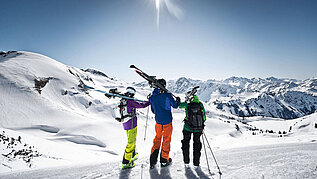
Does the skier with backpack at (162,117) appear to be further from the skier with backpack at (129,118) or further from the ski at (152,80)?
the skier with backpack at (129,118)

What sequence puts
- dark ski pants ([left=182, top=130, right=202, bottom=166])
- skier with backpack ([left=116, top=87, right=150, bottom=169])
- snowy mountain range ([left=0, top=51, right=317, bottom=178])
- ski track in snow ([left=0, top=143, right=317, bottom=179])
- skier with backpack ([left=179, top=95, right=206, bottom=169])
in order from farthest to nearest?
snowy mountain range ([left=0, top=51, right=317, bottom=178])
skier with backpack ([left=116, top=87, right=150, bottom=169])
skier with backpack ([left=179, top=95, right=206, bottom=169])
dark ski pants ([left=182, top=130, right=202, bottom=166])
ski track in snow ([left=0, top=143, right=317, bottom=179])

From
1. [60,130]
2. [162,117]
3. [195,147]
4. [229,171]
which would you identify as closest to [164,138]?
[162,117]

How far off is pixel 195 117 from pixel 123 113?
8.53ft

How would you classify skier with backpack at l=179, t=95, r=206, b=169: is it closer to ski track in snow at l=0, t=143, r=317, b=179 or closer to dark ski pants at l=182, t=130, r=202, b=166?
dark ski pants at l=182, t=130, r=202, b=166

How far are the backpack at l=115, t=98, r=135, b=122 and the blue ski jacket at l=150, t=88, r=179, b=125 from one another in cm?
98

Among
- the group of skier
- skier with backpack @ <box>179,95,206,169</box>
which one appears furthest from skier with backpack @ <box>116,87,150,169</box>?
skier with backpack @ <box>179,95,206,169</box>

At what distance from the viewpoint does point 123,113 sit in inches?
217

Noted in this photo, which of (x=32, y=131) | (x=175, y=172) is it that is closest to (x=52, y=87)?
(x=32, y=131)

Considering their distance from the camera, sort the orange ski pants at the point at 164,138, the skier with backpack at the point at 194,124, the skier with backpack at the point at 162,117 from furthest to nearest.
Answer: the skier with backpack at the point at 162,117
the orange ski pants at the point at 164,138
the skier with backpack at the point at 194,124

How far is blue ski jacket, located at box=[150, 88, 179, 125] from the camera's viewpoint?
17.3 feet

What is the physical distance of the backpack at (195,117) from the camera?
4.97 metres

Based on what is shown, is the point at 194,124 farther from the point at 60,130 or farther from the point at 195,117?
the point at 60,130

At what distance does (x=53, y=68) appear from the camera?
38875 millimetres

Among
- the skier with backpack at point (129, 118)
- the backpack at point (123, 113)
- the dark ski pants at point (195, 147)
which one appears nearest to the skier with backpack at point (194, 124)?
the dark ski pants at point (195, 147)
